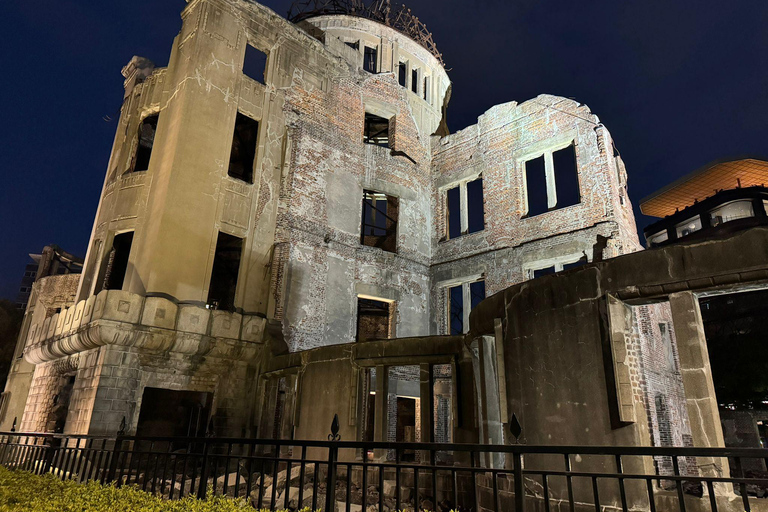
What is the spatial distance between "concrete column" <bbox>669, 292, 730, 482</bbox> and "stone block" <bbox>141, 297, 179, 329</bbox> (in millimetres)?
11036

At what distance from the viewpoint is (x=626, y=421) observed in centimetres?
634

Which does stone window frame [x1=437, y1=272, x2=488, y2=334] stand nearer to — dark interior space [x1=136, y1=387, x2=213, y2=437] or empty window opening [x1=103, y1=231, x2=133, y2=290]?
dark interior space [x1=136, y1=387, x2=213, y2=437]

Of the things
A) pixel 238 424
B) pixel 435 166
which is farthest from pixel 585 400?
pixel 435 166

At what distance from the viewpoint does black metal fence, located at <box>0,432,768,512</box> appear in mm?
2986

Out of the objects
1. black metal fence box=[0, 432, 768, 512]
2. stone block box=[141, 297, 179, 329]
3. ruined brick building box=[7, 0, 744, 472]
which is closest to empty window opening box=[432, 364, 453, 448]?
ruined brick building box=[7, 0, 744, 472]

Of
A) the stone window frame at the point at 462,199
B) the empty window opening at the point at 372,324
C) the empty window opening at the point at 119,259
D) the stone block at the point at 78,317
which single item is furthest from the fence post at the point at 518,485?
the empty window opening at the point at 372,324

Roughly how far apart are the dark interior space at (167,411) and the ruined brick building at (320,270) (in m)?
0.07

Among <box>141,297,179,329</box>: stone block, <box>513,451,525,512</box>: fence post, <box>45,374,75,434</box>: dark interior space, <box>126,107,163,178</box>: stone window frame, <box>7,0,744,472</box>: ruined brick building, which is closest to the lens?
<box>513,451,525,512</box>: fence post

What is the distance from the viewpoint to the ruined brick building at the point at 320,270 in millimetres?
8391

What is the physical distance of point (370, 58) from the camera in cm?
2606

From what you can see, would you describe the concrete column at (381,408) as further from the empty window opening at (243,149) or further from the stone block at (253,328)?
the empty window opening at (243,149)

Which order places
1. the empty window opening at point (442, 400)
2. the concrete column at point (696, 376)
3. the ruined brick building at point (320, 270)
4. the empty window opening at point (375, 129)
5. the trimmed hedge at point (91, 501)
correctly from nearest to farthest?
the trimmed hedge at point (91, 501) < the concrete column at point (696, 376) < the ruined brick building at point (320, 270) < the empty window opening at point (442, 400) < the empty window opening at point (375, 129)

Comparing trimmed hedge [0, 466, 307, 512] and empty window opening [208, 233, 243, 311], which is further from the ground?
empty window opening [208, 233, 243, 311]

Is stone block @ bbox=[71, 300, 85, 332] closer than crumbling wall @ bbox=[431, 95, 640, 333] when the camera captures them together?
Yes
